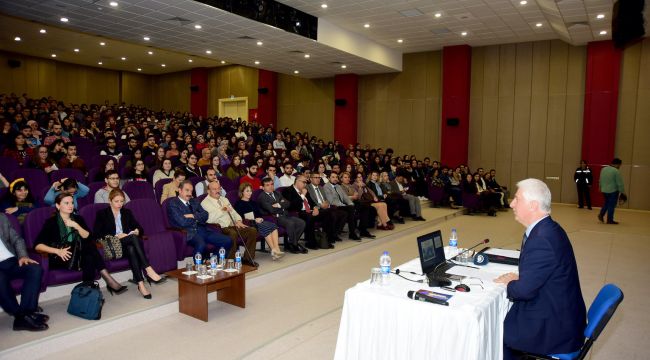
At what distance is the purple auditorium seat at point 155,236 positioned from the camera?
445 centimetres

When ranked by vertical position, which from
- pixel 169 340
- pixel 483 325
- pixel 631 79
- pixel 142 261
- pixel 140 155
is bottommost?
pixel 169 340

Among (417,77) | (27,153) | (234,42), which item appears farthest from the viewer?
(417,77)

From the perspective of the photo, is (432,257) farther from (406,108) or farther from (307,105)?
(307,105)

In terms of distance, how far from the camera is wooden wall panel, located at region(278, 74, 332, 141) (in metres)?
16.8

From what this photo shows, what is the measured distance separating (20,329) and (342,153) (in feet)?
36.0

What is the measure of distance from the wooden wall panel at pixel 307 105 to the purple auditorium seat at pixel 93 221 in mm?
12576

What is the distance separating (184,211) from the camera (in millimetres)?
5023

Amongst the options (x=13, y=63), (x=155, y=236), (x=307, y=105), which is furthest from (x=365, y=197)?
(x=13, y=63)

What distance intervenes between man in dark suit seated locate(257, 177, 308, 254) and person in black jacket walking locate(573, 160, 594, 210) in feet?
30.0

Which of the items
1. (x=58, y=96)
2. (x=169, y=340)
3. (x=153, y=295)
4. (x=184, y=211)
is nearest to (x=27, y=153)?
(x=184, y=211)

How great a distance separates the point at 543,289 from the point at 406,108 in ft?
44.3

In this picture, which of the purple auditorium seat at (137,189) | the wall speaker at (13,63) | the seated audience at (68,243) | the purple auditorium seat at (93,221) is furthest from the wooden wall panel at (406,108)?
the wall speaker at (13,63)

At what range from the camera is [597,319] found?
2.29 m

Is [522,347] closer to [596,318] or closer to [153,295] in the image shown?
[596,318]
